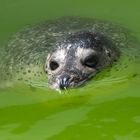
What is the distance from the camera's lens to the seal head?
496cm

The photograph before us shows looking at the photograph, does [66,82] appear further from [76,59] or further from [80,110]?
[80,110]

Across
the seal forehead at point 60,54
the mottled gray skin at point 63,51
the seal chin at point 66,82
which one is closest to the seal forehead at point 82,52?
the mottled gray skin at point 63,51

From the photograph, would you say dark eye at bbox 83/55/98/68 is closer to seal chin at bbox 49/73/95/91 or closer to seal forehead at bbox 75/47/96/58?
seal forehead at bbox 75/47/96/58

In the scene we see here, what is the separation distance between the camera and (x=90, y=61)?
5223 millimetres

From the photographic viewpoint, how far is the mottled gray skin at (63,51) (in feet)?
16.7

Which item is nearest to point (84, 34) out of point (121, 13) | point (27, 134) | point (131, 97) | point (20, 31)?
point (131, 97)

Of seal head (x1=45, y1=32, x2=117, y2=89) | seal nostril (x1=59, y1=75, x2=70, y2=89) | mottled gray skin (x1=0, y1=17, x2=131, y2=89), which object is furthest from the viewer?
mottled gray skin (x1=0, y1=17, x2=131, y2=89)

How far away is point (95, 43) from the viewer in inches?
213

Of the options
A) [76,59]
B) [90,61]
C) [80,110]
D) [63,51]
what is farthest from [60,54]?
[80,110]

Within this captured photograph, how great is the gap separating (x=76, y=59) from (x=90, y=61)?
0.16 m

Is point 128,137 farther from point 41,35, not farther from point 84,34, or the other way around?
point 41,35

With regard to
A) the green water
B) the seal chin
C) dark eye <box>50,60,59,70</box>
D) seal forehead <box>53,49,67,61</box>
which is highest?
seal forehead <box>53,49,67,61</box>

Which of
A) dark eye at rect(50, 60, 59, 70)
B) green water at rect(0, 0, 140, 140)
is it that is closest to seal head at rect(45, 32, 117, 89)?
dark eye at rect(50, 60, 59, 70)

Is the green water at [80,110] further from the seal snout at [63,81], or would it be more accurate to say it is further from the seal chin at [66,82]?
the seal snout at [63,81]
